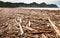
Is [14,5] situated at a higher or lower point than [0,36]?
lower

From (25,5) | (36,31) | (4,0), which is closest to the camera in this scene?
(36,31)

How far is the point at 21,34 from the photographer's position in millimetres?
2955

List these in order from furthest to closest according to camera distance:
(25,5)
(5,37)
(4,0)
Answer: (25,5)
(4,0)
(5,37)

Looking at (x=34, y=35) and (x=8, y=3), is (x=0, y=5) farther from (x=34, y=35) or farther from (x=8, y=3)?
(x=34, y=35)

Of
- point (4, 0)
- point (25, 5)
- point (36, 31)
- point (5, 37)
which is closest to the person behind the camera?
point (5, 37)

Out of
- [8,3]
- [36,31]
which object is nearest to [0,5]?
[8,3]

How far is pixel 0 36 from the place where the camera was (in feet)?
9.34

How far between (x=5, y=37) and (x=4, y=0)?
10.5 meters

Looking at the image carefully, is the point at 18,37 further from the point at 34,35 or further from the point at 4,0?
the point at 4,0

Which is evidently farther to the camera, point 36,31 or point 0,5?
point 0,5

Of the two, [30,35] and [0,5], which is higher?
[30,35]

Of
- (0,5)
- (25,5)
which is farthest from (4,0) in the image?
(25,5)

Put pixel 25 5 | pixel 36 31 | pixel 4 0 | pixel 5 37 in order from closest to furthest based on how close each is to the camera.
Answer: pixel 5 37 → pixel 36 31 → pixel 4 0 → pixel 25 5

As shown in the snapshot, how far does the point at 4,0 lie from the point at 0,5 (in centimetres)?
91
